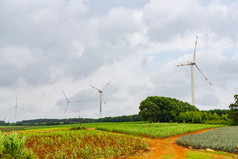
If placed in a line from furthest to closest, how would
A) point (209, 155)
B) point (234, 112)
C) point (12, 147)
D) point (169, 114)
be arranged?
point (169, 114)
point (234, 112)
point (209, 155)
point (12, 147)

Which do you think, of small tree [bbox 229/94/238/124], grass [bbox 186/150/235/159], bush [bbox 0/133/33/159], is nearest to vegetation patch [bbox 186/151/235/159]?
grass [bbox 186/150/235/159]

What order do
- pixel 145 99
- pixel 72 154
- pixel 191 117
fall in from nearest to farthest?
1. pixel 72 154
2. pixel 191 117
3. pixel 145 99

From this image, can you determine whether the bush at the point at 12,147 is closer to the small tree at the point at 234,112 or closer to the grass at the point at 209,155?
the grass at the point at 209,155

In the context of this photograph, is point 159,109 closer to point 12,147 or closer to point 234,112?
point 234,112

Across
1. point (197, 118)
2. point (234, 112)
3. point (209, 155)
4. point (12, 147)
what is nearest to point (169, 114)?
point (197, 118)

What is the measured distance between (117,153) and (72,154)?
3508 millimetres

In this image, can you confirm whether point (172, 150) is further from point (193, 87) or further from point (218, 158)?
point (193, 87)

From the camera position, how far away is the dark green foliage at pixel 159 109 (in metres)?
53.6

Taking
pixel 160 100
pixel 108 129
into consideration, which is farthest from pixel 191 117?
pixel 108 129

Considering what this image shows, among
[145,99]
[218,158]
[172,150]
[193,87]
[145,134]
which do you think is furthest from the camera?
[193,87]

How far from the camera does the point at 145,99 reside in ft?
188

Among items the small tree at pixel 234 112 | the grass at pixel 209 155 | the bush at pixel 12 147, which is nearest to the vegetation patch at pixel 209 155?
the grass at pixel 209 155

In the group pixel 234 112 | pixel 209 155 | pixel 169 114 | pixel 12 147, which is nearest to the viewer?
pixel 12 147

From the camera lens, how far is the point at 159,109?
5672cm
